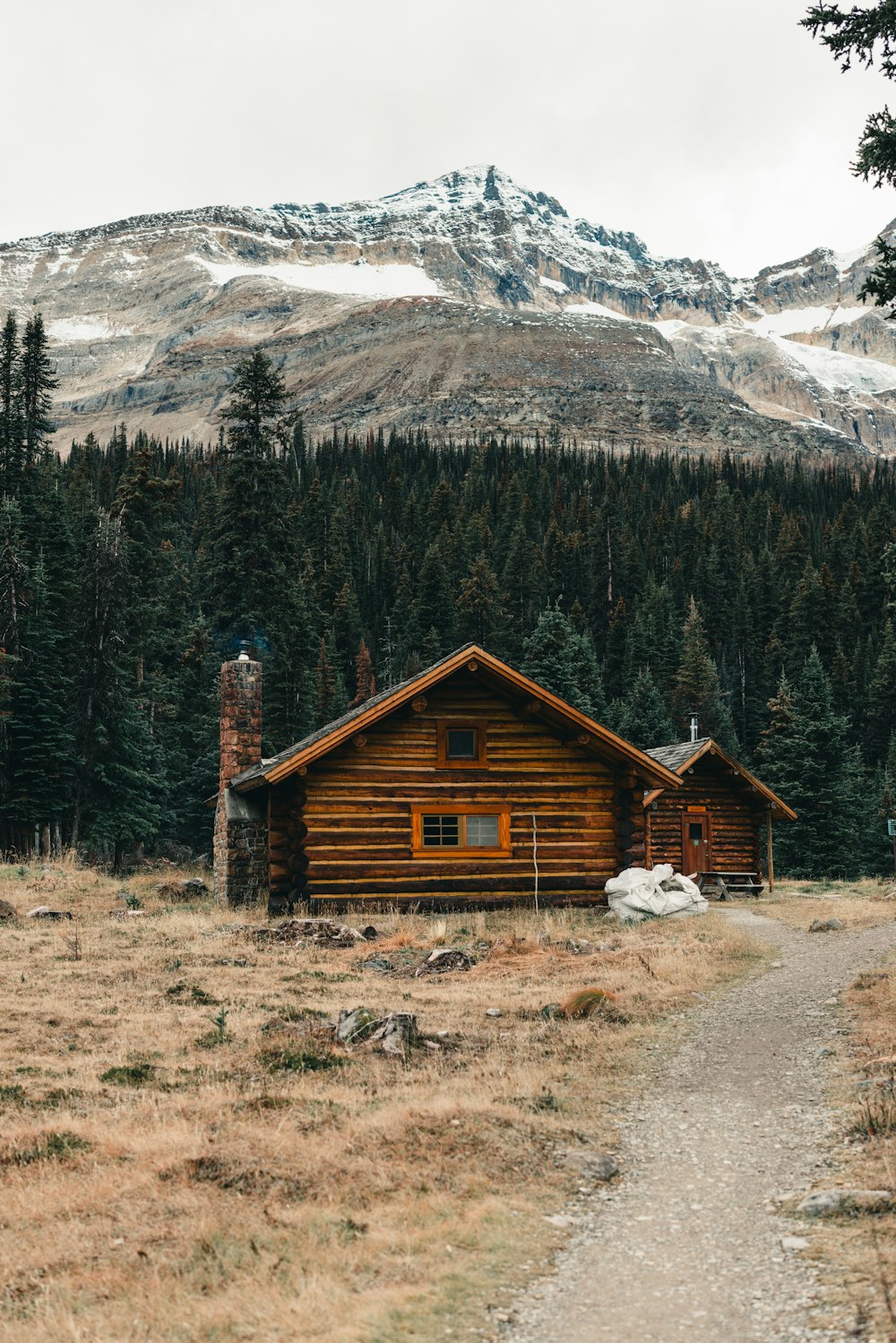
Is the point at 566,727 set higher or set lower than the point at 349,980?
higher

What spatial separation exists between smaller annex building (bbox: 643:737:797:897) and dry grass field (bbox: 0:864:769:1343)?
21.9 metres

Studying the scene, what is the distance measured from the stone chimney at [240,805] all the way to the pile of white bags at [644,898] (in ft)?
27.0

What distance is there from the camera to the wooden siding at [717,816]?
40.3 m

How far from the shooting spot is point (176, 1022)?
547 inches

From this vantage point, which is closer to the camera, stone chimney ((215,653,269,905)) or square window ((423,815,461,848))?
square window ((423,815,461,848))

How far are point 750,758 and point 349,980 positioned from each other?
3080 inches

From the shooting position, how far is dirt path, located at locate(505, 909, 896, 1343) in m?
6.29

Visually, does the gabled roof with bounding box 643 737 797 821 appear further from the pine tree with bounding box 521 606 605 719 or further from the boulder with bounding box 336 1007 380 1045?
the pine tree with bounding box 521 606 605 719

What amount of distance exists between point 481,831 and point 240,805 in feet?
19.4

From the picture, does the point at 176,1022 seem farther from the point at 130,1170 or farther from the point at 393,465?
the point at 393,465

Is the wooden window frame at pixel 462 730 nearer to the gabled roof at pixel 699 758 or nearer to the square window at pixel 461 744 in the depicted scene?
the square window at pixel 461 744

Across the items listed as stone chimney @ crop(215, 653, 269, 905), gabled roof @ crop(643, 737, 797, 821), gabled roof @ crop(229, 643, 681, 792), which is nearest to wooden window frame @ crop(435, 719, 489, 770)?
gabled roof @ crop(229, 643, 681, 792)

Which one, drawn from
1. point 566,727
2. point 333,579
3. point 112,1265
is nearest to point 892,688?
point 333,579

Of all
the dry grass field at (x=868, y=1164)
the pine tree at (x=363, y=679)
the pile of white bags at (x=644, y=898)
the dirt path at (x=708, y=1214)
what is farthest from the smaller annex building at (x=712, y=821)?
the pine tree at (x=363, y=679)
